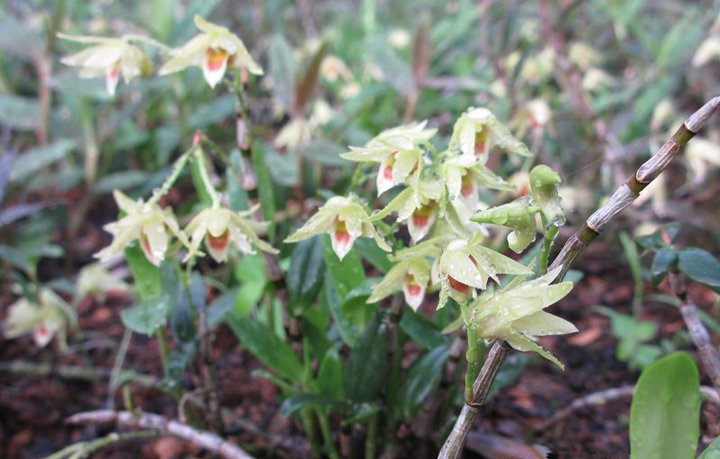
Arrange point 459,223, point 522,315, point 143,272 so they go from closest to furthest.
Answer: point 522,315, point 459,223, point 143,272

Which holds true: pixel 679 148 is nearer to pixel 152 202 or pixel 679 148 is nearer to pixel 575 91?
pixel 152 202

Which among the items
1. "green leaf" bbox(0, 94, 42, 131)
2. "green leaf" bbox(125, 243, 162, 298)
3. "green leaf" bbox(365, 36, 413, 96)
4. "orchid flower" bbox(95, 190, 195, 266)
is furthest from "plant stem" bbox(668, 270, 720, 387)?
"green leaf" bbox(0, 94, 42, 131)

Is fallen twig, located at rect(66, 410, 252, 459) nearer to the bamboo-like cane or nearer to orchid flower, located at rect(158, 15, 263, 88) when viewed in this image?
the bamboo-like cane

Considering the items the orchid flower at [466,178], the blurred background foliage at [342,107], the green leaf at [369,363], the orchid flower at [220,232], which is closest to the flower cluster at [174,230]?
the orchid flower at [220,232]

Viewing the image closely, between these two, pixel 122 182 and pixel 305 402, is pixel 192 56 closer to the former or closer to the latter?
pixel 305 402

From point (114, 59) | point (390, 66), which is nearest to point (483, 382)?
point (114, 59)

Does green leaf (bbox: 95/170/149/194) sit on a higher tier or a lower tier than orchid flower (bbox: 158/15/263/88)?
lower

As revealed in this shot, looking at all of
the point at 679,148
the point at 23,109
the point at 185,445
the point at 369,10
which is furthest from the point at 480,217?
the point at 369,10
